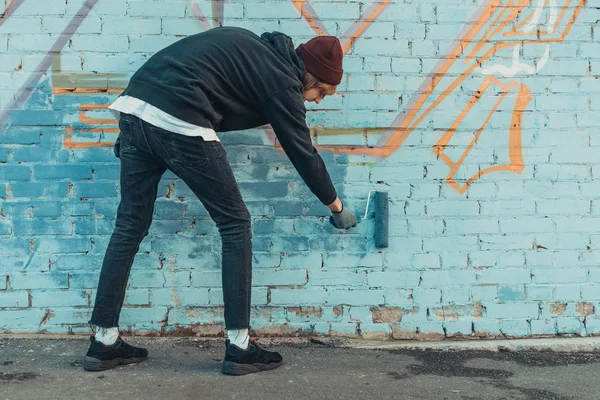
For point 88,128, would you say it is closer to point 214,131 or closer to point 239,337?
point 214,131

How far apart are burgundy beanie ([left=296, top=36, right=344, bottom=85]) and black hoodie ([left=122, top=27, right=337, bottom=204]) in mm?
59

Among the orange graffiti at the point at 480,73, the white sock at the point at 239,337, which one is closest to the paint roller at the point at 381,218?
the orange graffiti at the point at 480,73

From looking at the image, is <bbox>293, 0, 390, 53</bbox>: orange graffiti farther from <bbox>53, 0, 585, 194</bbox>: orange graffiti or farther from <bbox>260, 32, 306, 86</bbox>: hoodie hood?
<bbox>260, 32, 306, 86</bbox>: hoodie hood

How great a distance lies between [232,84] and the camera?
2.89 metres

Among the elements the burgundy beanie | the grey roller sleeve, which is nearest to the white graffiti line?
the burgundy beanie

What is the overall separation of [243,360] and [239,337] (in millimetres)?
104

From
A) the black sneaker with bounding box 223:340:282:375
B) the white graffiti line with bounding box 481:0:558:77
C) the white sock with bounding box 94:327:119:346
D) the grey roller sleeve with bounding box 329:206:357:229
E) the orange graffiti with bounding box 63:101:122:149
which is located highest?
the white graffiti line with bounding box 481:0:558:77

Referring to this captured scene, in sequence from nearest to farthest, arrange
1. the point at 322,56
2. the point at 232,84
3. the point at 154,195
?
1. the point at 232,84
2. the point at 322,56
3. the point at 154,195

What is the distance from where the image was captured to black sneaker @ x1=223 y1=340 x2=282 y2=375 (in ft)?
9.87

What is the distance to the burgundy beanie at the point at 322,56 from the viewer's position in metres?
2.99

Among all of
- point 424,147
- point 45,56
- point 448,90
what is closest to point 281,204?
point 424,147

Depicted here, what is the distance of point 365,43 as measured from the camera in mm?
3561

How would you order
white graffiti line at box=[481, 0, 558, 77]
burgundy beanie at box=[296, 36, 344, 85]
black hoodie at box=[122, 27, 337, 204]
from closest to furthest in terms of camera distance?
black hoodie at box=[122, 27, 337, 204] < burgundy beanie at box=[296, 36, 344, 85] < white graffiti line at box=[481, 0, 558, 77]

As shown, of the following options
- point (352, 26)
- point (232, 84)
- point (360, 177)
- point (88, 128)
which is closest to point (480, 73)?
point (352, 26)
